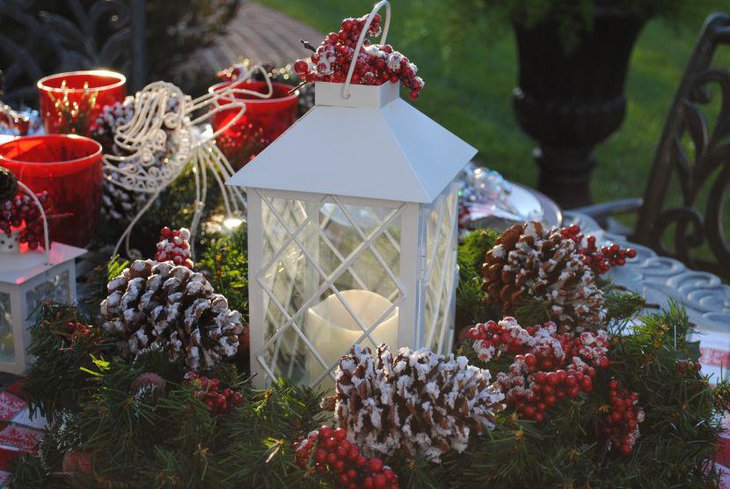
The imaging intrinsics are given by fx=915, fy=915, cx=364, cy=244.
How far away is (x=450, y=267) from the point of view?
1.05m

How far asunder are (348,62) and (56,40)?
1977 millimetres

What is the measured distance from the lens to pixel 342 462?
0.76 metres

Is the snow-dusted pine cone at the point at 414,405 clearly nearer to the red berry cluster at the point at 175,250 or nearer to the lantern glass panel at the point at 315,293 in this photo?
the lantern glass panel at the point at 315,293

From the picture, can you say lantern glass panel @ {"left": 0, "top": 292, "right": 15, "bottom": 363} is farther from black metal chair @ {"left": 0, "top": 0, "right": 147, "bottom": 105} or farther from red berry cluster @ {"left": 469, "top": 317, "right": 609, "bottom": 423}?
black metal chair @ {"left": 0, "top": 0, "right": 147, "bottom": 105}

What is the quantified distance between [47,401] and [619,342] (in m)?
0.60

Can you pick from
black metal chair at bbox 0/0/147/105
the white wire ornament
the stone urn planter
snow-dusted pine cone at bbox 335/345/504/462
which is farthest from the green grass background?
snow-dusted pine cone at bbox 335/345/504/462

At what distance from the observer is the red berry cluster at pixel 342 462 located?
76cm

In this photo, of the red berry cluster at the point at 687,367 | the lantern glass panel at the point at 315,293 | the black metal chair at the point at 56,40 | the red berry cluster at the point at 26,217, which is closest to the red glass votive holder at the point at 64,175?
the red berry cluster at the point at 26,217

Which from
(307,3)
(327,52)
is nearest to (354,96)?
(327,52)

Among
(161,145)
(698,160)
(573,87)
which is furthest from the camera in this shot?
(573,87)

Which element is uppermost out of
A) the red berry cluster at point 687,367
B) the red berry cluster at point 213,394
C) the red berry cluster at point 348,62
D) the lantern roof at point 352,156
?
the red berry cluster at point 348,62

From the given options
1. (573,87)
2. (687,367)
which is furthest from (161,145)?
(573,87)

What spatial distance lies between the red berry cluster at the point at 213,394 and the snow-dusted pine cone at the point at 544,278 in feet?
1.15

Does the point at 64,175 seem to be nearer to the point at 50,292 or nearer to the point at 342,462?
the point at 50,292
